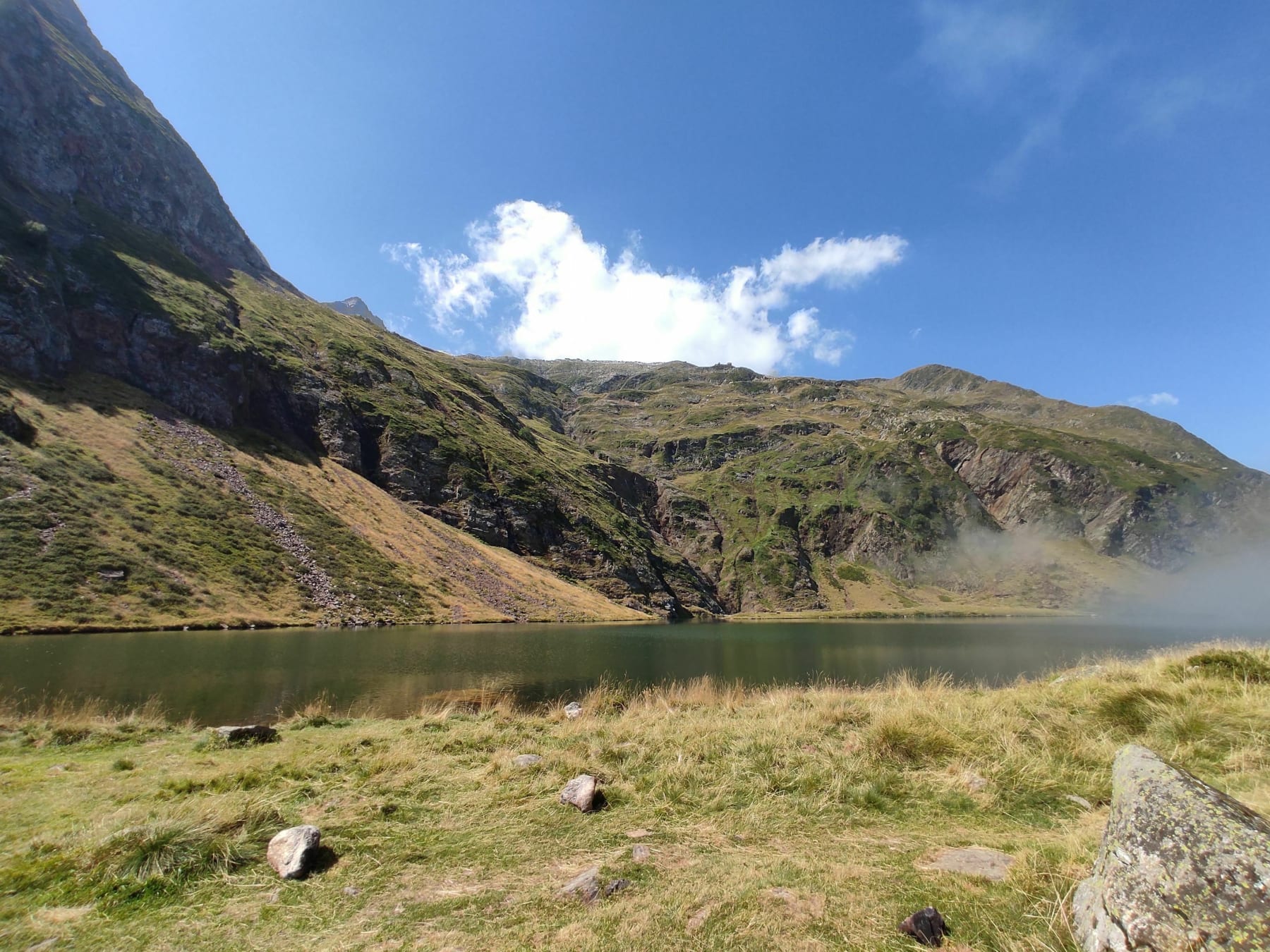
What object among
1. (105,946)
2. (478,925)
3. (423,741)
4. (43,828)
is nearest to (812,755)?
(478,925)

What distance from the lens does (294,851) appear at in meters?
6.09

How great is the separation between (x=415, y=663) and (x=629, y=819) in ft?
98.2

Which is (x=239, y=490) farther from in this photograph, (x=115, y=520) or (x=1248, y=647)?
(x=1248, y=647)

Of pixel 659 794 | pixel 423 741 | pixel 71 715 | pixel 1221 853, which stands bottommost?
pixel 71 715

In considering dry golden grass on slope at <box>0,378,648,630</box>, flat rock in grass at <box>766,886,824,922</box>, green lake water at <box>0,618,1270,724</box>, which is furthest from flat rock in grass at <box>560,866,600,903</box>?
dry golden grass on slope at <box>0,378,648,630</box>

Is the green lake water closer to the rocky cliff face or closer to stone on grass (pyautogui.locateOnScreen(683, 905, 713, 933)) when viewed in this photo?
stone on grass (pyautogui.locateOnScreen(683, 905, 713, 933))

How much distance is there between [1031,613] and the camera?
157m

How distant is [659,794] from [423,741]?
5.82m

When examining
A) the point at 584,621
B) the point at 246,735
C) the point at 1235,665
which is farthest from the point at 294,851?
the point at 584,621

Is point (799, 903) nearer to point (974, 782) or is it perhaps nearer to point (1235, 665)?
point (974, 782)

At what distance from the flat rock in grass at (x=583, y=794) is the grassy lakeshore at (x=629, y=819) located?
0.78ft

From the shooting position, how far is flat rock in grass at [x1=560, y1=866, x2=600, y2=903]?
5.27 metres

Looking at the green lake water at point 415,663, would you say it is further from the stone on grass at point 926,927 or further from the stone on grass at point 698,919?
the stone on grass at point 926,927

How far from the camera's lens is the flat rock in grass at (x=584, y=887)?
5.27 meters
